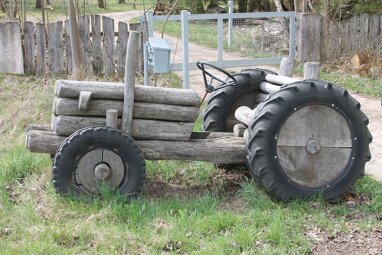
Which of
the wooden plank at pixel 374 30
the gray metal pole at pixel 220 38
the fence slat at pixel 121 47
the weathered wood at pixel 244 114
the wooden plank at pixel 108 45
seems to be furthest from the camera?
the wooden plank at pixel 374 30

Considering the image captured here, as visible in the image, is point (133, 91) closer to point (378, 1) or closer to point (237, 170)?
point (237, 170)

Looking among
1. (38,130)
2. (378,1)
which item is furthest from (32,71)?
(378,1)

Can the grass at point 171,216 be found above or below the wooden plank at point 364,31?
below

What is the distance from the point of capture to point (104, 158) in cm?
559

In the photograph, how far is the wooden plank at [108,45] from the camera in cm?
1214

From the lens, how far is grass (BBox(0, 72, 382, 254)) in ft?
15.7

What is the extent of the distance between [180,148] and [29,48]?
738 cm

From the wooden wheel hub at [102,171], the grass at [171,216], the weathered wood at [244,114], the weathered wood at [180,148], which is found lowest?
the grass at [171,216]

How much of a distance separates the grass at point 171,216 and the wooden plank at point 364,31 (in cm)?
902

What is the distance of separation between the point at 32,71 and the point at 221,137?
713 cm

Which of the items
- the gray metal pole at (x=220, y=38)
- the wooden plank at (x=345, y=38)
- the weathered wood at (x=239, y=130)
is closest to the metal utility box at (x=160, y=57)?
the weathered wood at (x=239, y=130)

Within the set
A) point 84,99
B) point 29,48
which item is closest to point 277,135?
point 84,99

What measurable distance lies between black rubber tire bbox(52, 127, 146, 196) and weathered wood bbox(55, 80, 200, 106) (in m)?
0.37

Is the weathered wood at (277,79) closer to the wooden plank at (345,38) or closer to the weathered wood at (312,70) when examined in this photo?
→ the weathered wood at (312,70)
